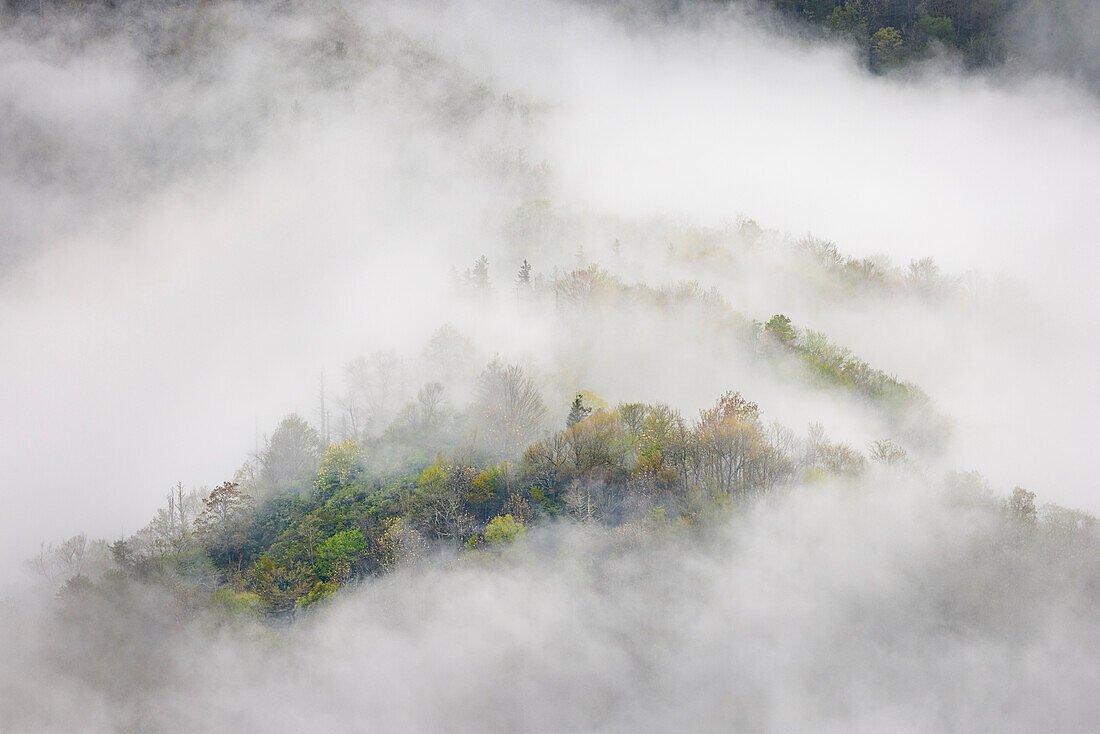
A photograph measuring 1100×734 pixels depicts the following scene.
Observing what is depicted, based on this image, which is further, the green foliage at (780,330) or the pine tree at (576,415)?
the green foliage at (780,330)

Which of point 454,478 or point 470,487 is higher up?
point 454,478

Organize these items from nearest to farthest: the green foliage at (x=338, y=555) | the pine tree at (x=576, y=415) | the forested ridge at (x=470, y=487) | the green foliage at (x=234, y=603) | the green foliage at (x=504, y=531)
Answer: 1. the green foliage at (x=504, y=531)
2. the green foliage at (x=338, y=555)
3. the green foliage at (x=234, y=603)
4. the forested ridge at (x=470, y=487)
5. the pine tree at (x=576, y=415)

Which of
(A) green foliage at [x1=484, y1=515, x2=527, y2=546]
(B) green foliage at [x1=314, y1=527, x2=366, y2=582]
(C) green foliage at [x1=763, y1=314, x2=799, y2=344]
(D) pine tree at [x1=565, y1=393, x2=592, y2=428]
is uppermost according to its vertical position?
(C) green foliage at [x1=763, y1=314, x2=799, y2=344]

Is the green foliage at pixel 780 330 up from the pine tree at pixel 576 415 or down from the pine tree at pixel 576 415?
up

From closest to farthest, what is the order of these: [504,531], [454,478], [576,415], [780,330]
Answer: [504,531] < [454,478] < [576,415] < [780,330]

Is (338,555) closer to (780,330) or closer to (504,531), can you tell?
(504,531)

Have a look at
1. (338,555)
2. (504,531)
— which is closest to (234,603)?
(338,555)

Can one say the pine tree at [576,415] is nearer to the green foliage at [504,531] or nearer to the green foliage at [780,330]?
the green foliage at [504,531]

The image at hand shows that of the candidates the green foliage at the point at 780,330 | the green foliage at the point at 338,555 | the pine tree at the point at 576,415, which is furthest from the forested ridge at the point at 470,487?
the green foliage at the point at 780,330

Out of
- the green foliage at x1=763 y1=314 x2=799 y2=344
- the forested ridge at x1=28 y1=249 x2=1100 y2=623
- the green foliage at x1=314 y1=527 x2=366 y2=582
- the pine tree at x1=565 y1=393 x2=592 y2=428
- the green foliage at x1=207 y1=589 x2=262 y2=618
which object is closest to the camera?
the green foliage at x1=314 y1=527 x2=366 y2=582

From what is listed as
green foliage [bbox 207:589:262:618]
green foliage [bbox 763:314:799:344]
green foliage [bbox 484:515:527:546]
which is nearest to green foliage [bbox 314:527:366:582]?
green foliage [bbox 207:589:262:618]

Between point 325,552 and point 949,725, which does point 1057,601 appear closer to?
point 949,725

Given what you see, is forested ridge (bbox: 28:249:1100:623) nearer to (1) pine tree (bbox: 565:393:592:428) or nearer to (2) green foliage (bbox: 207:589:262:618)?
(2) green foliage (bbox: 207:589:262:618)
